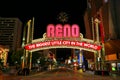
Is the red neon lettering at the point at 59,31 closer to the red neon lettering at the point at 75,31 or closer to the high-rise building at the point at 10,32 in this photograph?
the red neon lettering at the point at 75,31

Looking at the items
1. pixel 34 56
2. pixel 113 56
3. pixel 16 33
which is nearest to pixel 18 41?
pixel 16 33

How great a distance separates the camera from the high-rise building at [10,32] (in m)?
174

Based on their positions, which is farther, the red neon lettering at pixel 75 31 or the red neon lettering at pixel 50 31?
the red neon lettering at pixel 75 31

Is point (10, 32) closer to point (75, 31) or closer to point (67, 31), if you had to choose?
point (67, 31)

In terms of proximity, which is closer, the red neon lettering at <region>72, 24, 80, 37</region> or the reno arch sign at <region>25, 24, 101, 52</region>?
the reno arch sign at <region>25, 24, 101, 52</region>

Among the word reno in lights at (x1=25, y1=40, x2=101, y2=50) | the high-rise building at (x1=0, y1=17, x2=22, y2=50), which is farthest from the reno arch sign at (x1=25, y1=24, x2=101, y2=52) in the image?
the high-rise building at (x1=0, y1=17, x2=22, y2=50)

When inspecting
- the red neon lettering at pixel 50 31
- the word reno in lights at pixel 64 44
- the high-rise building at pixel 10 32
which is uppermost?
the high-rise building at pixel 10 32

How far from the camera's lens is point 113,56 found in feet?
149

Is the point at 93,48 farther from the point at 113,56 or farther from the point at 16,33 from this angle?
the point at 16,33

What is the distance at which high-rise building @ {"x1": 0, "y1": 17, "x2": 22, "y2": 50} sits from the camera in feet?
570

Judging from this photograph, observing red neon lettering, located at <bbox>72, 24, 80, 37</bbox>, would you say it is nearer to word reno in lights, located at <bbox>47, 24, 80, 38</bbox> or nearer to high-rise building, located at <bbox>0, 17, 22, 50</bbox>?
word reno in lights, located at <bbox>47, 24, 80, 38</bbox>

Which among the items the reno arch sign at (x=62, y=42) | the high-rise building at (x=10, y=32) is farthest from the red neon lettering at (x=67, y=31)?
the high-rise building at (x=10, y=32)

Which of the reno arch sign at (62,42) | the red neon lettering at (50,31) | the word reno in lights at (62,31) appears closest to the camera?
the reno arch sign at (62,42)

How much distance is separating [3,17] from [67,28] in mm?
164260
